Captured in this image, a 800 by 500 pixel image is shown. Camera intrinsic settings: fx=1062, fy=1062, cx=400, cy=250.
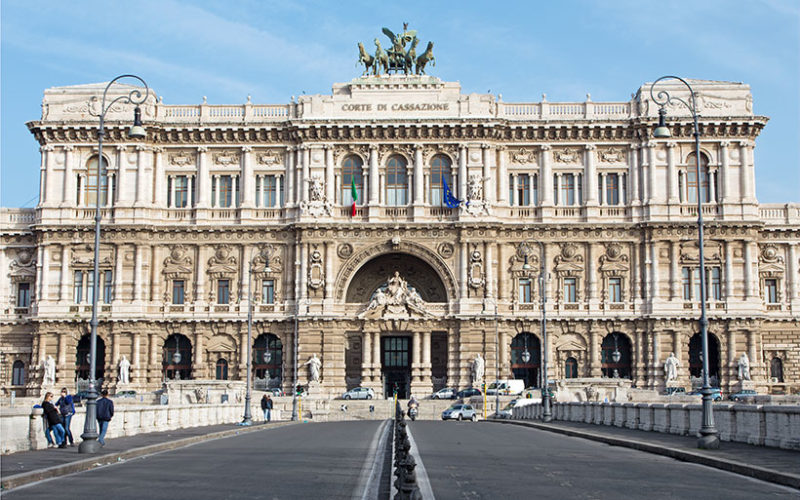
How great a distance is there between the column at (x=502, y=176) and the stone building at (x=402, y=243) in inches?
4.9

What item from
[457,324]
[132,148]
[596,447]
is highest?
[132,148]

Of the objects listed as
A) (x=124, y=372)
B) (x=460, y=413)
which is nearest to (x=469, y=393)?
(x=460, y=413)

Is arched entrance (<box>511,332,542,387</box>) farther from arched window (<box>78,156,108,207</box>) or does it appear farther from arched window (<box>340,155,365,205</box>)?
arched window (<box>78,156,108,207</box>)

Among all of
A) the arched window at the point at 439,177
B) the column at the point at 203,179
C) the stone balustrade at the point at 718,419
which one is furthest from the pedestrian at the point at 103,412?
the arched window at the point at 439,177

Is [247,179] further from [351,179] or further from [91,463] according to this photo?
[91,463]

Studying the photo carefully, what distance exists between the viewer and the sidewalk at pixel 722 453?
2286 centimetres

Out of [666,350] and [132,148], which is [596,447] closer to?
[666,350]

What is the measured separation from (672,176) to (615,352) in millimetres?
13879

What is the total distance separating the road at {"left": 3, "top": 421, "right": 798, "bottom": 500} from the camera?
2050 centimetres

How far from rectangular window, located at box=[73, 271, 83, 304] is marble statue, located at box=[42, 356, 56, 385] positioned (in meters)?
4.89

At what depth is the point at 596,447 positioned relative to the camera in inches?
1319

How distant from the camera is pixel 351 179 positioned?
8025 centimetres

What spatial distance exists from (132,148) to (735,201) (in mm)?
45389

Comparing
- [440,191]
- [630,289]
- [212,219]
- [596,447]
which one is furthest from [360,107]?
[596,447]
